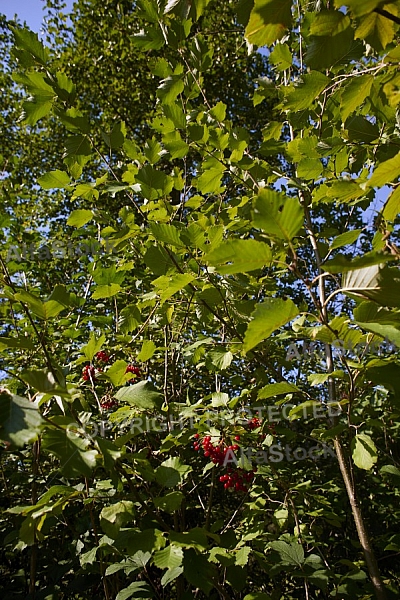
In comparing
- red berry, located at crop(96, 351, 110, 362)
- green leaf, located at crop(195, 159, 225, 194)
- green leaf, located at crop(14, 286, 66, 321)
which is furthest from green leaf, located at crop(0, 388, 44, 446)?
red berry, located at crop(96, 351, 110, 362)

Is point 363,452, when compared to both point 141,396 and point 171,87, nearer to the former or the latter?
point 141,396

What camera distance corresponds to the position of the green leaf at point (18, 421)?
0.59m

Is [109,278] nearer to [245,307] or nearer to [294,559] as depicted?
[245,307]

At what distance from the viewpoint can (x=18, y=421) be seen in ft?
2.03

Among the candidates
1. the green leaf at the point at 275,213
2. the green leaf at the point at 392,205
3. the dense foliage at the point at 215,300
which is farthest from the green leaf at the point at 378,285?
the green leaf at the point at 392,205

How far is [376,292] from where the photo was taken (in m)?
0.60

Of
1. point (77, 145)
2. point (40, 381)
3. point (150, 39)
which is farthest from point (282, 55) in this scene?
point (40, 381)

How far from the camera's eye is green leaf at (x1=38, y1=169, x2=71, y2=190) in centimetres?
136

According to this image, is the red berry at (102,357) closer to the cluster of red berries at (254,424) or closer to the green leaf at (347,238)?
the cluster of red berries at (254,424)

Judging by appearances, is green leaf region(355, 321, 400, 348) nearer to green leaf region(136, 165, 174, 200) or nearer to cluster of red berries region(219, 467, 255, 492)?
green leaf region(136, 165, 174, 200)

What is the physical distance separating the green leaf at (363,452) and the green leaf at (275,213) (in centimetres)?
75

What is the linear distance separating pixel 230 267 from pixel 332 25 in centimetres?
43

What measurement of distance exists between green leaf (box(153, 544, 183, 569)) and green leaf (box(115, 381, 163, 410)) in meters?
0.39

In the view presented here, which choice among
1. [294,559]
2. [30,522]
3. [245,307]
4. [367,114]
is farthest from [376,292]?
[294,559]
